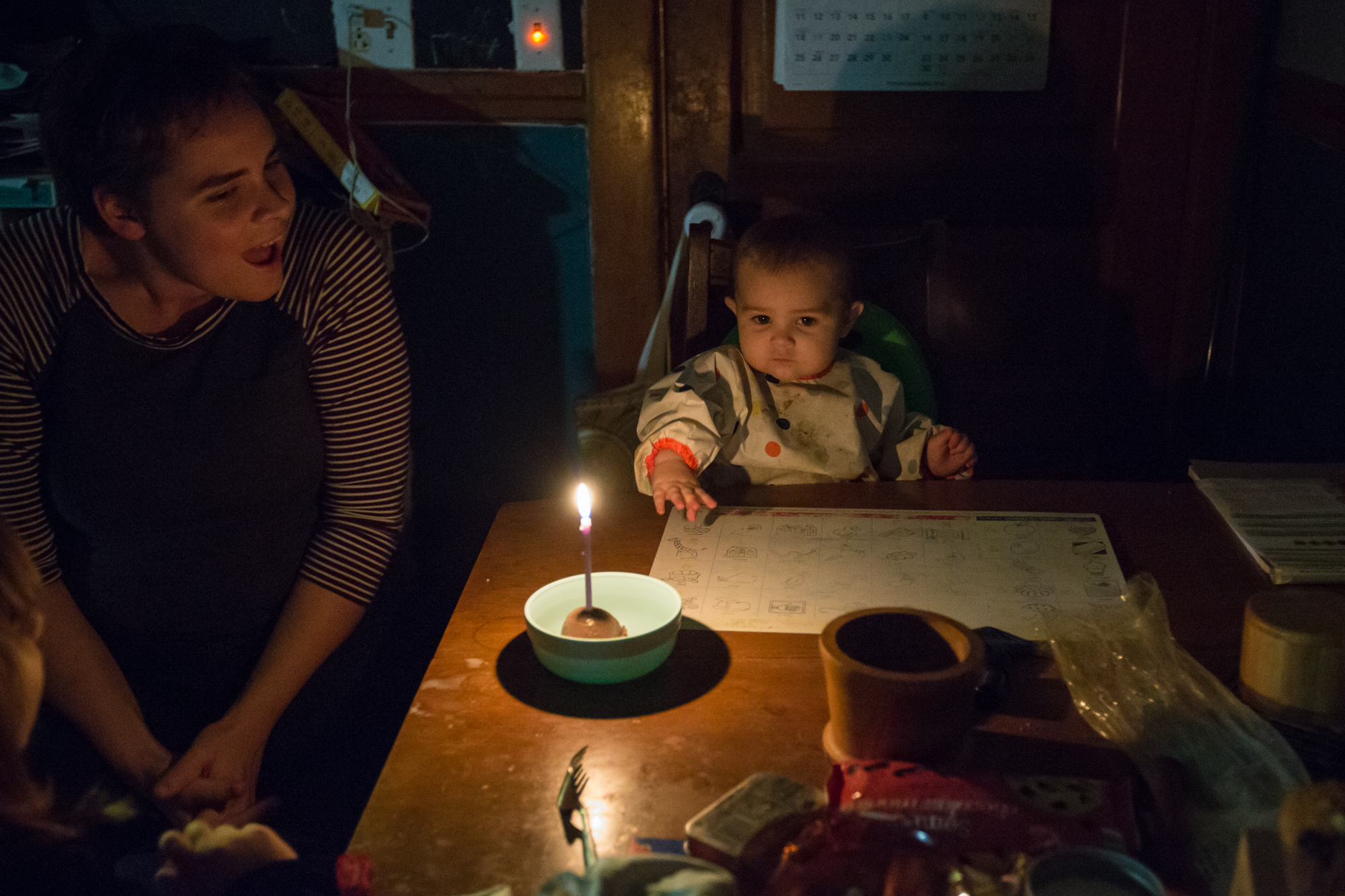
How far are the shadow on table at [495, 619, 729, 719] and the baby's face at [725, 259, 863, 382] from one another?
722 millimetres

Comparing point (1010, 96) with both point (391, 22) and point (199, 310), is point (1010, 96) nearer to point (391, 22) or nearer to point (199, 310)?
point (391, 22)

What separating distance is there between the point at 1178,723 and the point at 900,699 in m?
0.27

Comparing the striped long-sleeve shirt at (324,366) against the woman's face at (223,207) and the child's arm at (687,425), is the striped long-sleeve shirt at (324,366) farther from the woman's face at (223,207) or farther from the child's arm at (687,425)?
the child's arm at (687,425)

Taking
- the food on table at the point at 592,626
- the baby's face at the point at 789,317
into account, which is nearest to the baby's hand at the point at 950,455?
the baby's face at the point at 789,317

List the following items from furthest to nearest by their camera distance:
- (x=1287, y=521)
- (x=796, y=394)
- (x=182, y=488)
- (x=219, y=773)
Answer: (x=796, y=394), (x=182, y=488), (x=219, y=773), (x=1287, y=521)

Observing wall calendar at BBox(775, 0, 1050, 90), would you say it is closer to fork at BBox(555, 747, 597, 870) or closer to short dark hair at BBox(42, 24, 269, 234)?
short dark hair at BBox(42, 24, 269, 234)

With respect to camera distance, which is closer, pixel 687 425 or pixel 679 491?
pixel 679 491

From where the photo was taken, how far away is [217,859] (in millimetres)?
946

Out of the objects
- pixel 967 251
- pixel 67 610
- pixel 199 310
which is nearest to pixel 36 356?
pixel 199 310

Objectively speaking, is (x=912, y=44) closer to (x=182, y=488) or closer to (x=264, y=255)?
(x=264, y=255)

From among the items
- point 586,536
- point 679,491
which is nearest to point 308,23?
point 679,491

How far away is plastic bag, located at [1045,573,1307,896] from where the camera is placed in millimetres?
780

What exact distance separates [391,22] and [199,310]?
110 centimetres

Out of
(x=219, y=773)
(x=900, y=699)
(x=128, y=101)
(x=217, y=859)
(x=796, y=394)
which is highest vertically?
(x=128, y=101)
